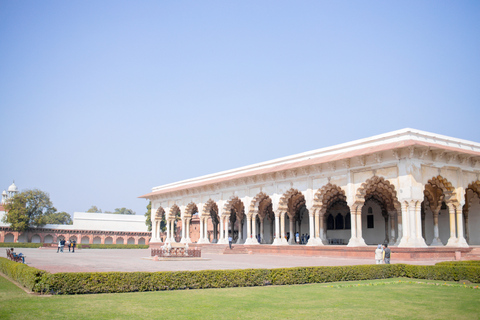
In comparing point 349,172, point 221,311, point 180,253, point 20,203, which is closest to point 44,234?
point 20,203

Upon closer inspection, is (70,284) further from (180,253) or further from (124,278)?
(180,253)

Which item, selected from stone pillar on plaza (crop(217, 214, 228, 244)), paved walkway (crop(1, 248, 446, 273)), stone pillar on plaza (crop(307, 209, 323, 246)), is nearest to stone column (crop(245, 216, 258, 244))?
stone pillar on plaza (crop(217, 214, 228, 244))

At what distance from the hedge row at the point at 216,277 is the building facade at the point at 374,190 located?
289 inches

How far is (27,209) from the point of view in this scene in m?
59.8

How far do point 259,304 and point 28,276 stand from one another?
17.3 feet

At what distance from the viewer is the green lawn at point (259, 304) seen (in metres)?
7.75

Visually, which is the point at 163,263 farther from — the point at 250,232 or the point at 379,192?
the point at 379,192

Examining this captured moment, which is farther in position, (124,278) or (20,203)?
(20,203)

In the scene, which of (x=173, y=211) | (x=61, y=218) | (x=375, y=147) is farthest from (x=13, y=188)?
(x=375, y=147)

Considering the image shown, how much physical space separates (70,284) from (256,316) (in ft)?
14.8

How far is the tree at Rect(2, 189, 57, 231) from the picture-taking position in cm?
5806

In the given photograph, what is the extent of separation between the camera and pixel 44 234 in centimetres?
6209

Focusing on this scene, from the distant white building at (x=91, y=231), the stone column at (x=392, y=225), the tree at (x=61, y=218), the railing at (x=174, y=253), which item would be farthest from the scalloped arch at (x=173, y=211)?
the tree at (x=61, y=218)

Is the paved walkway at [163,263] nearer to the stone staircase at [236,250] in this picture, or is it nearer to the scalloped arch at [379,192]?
the scalloped arch at [379,192]
